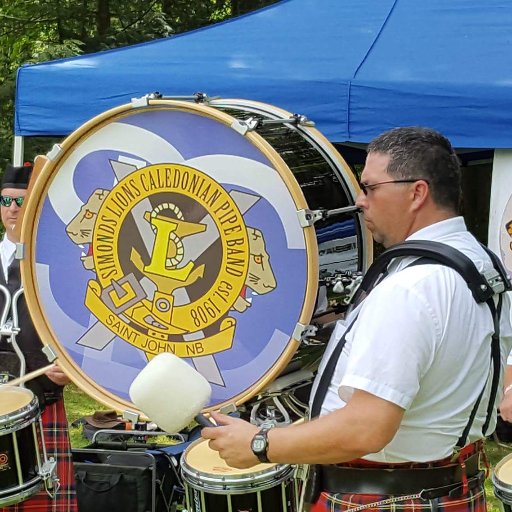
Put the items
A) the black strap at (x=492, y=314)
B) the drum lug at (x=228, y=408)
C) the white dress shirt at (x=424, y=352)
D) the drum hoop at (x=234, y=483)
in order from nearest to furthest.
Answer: the white dress shirt at (x=424, y=352) → the black strap at (x=492, y=314) → the drum lug at (x=228, y=408) → the drum hoop at (x=234, y=483)

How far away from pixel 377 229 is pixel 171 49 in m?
3.52

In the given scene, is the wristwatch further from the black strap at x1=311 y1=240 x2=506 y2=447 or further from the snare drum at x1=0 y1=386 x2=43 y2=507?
the snare drum at x1=0 y1=386 x2=43 y2=507

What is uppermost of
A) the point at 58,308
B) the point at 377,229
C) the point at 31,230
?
the point at 377,229

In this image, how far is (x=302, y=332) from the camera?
2.23 m

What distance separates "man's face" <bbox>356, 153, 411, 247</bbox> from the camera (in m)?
1.91

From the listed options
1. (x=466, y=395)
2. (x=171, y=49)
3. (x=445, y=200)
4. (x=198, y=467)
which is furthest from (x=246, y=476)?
(x=171, y=49)

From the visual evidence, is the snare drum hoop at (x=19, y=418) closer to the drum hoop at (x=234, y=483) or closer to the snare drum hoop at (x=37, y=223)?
the snare drum hoop at (x=37, y=223)

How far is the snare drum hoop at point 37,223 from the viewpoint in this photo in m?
2.21

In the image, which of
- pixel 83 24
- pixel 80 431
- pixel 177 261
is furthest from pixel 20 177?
pixel 83 24

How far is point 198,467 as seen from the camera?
273 centimetres

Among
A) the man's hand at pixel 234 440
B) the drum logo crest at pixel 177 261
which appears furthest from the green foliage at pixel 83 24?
the man's hand at pixel 234 440

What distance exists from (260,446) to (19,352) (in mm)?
1670

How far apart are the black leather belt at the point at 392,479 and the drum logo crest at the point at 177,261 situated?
0.50 meters

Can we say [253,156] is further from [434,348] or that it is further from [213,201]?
[434,348]
